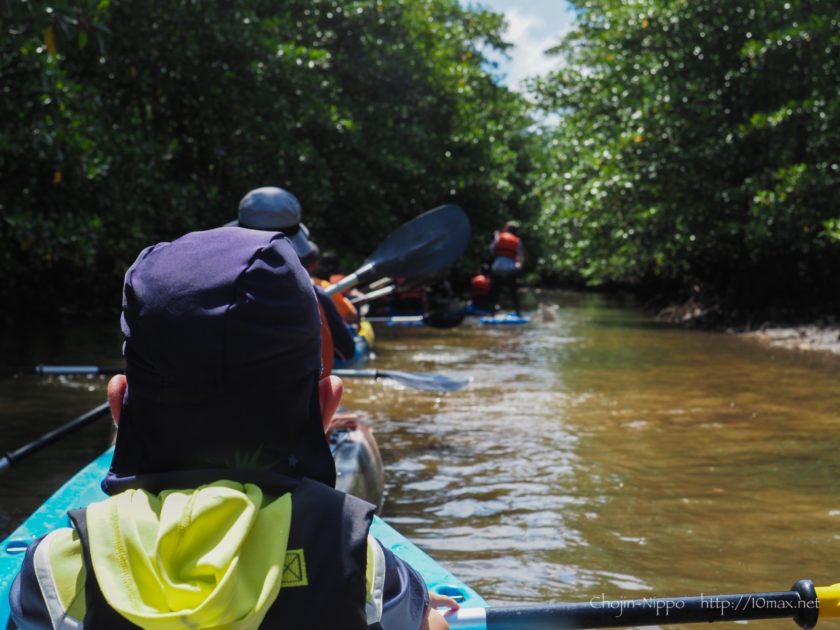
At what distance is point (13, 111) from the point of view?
8797mm

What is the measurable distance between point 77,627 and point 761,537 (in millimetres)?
3745

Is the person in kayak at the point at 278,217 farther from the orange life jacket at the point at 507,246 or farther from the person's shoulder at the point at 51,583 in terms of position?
the orange life jacket at the point at 507,246

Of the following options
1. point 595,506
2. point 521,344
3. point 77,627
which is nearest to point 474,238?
point 521,344

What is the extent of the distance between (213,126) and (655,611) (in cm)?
1289

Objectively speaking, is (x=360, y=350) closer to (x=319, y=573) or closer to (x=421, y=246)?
(x=421, y=246)

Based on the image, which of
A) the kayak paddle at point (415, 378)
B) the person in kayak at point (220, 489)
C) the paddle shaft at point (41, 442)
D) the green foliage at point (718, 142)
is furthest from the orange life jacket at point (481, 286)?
the person in kayak at point (220, 489)

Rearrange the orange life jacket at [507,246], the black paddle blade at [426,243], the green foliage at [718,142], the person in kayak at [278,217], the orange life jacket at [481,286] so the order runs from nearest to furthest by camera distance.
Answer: the person in kayak at [278,217], the black paddle blade at [426,243], the green foliage at [718,142], the orange life jacket at [507,246], the orange life jacket at [481,286]

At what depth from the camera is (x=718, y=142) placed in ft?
51.6

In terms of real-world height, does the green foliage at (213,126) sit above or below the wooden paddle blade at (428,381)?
above

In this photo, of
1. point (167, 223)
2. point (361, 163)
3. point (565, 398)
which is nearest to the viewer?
point (565, 398)

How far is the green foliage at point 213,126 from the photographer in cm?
884

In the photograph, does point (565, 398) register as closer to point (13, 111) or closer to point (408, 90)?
point (13, 111)

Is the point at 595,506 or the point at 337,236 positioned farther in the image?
the point at 337,236

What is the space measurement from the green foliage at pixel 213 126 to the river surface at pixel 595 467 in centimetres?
185
